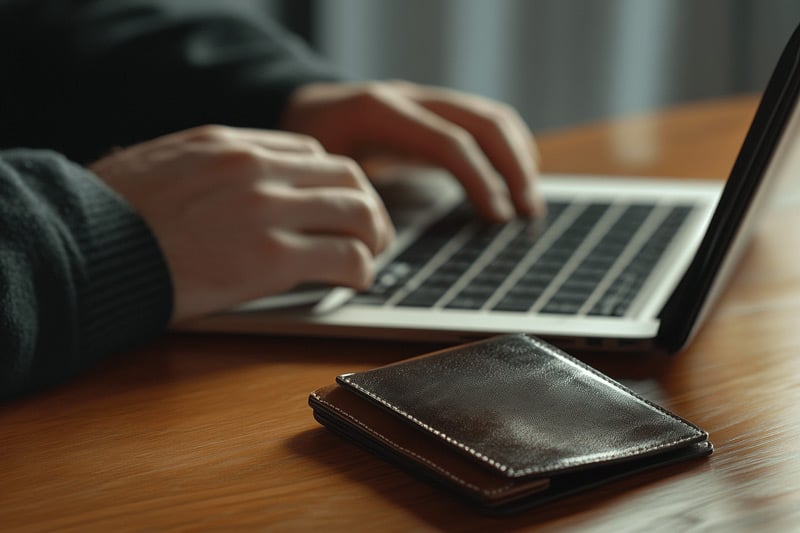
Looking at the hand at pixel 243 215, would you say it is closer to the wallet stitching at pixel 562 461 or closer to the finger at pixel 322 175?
the finger at pixel 322 175

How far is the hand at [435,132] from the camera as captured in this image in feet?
3.09

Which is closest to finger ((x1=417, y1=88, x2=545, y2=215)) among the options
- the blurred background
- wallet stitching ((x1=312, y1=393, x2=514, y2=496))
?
wallet stitching ((x1=312, y1=393, x2=514, y2=496))

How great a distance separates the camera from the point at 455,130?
3.23ft

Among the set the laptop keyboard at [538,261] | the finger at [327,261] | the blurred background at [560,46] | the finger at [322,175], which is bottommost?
the blurred background at [560,46]

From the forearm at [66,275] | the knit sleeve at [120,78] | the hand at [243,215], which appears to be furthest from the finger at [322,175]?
the knit sleeve at [120,78]

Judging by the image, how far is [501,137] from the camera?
3.22ft

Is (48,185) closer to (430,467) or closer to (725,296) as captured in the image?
(430,467)

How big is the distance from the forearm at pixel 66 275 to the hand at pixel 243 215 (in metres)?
0.02

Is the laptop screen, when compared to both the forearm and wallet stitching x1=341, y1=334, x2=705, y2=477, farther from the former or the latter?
the forearm

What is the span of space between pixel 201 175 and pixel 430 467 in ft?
1.09

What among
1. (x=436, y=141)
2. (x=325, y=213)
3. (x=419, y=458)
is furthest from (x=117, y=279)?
(x=436, y=141)

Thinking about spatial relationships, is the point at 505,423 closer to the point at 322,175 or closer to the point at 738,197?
the point at 738,197

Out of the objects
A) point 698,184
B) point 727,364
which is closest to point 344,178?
point 727,364

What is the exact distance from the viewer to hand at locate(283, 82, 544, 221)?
0.94m
